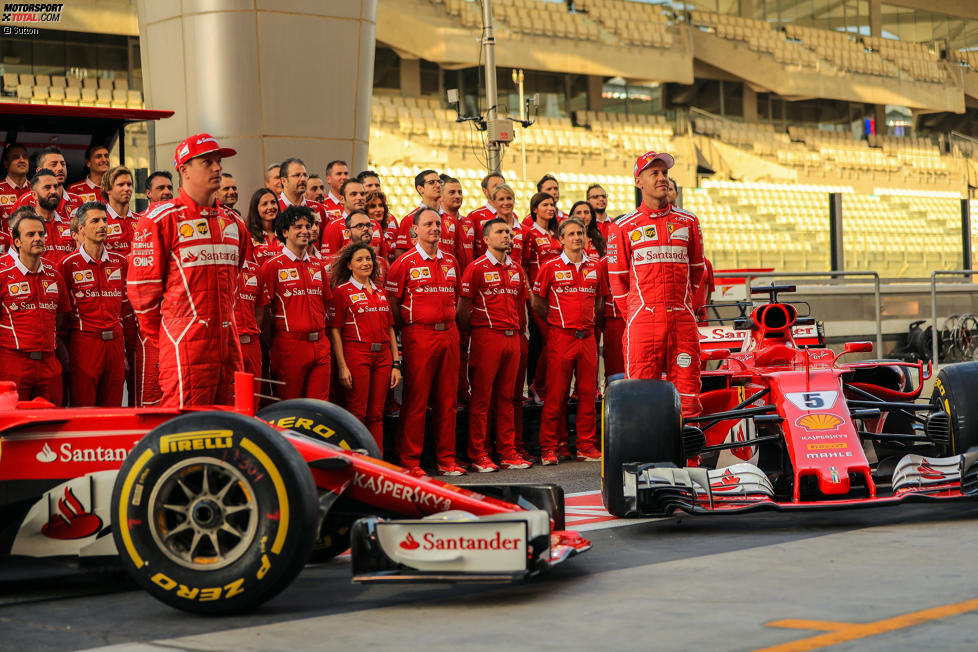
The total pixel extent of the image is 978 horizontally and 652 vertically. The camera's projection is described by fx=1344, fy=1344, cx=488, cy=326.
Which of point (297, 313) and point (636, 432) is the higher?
point (297, 313)

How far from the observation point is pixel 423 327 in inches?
408

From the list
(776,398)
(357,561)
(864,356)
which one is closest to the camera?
(357,561)

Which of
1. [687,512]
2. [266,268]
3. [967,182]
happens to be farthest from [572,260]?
[967,182]

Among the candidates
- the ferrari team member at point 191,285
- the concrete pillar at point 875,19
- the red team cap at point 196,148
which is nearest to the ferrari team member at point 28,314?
the ferrari team member at point 191,285

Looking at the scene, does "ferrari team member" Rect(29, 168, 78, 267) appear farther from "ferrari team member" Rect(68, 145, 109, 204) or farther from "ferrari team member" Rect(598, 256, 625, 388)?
"ferrari team member" Rect(598, 256, 625, 388)

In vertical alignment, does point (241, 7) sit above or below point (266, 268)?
above

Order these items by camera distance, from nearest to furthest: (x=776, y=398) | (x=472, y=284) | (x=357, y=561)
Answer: (x=357, y=561) → (x=776, y=398) → (x=472, y=284)

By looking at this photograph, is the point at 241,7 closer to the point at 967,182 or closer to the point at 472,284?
the point at 472,284

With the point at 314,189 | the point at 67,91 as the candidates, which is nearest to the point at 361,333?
the point at 314,189

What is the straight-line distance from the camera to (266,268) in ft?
32.0

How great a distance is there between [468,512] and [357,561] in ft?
1.90

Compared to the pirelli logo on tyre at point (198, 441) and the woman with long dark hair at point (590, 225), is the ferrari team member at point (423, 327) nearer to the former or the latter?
the woman with long dark hair at point (590, 225)

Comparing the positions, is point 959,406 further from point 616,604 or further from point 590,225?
point 590,225

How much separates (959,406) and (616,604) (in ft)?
10.6
